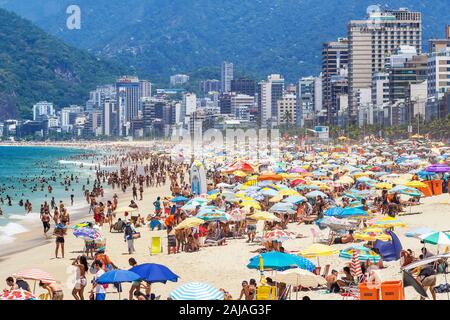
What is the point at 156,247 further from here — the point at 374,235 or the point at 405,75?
the point at 405,75

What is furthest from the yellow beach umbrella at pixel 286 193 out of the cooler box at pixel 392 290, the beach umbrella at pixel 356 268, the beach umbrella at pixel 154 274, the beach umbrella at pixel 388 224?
the cooler box at pixel 392 290

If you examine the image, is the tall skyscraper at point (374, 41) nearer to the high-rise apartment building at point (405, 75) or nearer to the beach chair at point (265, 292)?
the high-rise apartment building at point (405, 75)

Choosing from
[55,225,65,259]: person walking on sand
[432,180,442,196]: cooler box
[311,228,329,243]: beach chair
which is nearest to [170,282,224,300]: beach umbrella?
[311,228,329,243]: beach chair

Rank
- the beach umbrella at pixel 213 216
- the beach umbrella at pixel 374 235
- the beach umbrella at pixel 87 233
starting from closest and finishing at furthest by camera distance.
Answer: the beach umbrella at pixel 374 235 < the beach umbrella at pixel 87 233 < the beach umbrella at pixel 213 216

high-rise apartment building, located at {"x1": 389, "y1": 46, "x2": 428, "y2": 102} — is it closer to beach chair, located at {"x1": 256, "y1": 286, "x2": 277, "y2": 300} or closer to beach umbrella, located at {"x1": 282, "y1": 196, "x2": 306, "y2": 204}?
beach umbrella, located at {"x1": 282, "y1": 196, "x2": 306, "y2": 204}

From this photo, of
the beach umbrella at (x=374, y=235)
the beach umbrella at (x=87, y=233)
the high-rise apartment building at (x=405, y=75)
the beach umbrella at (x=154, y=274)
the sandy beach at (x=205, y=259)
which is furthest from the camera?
the high-rise apartment building at (x=405, y=75)
